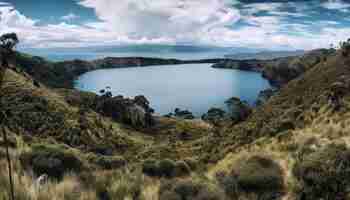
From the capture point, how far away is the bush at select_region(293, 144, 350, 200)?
5148 mm

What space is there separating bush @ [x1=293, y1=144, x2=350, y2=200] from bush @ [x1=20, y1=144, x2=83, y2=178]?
16.0ft

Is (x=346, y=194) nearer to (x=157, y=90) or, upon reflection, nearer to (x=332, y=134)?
(x=332, y=134)

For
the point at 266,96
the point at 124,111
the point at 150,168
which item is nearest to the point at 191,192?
the point at 150,168

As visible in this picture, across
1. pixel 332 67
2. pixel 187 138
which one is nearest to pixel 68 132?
pixel 187 138

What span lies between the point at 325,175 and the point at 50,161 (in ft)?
17.9

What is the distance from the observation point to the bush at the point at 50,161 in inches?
233

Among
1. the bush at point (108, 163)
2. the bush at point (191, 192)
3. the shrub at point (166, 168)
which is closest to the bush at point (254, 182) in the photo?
the bush at point (191, 192)

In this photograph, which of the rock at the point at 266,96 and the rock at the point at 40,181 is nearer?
the rock at the point at 40,181

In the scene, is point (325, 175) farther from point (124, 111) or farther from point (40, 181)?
point (124, 111)

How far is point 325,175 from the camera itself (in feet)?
17.6

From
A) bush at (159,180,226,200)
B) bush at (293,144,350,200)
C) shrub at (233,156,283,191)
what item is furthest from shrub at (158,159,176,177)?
bush at (293,144,350,200)

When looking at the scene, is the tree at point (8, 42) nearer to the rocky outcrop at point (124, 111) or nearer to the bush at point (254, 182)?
the bush at point (254, 182)

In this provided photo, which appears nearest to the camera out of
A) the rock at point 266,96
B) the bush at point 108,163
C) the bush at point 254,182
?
the bush at point 254,182

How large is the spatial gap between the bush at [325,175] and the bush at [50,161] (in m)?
4.88
